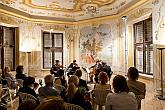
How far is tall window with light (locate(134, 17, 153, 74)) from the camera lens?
897 centimetres

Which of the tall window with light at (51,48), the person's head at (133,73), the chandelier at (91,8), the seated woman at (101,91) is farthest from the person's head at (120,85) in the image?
the tall window with light at (51,48)

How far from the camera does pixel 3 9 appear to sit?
10.2 metres

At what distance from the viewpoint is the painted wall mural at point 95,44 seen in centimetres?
1237

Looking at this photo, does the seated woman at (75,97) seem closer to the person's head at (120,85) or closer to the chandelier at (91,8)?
the person's head at (120,85)

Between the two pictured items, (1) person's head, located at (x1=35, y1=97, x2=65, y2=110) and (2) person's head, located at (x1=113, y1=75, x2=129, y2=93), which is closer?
(1) person's head, located at (x1=35, y1=97, x2=65, y2=110)

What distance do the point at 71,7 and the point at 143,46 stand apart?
187 inches

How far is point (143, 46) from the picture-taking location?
31.0 feet

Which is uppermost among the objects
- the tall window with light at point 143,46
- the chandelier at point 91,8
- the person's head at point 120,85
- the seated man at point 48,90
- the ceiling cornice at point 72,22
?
the chandelier at point 91,8

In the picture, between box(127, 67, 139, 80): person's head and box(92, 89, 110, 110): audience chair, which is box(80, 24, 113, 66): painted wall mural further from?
box(127, 67, 139, 80): person's head

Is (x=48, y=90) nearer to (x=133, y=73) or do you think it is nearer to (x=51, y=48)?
(x=133, y=73)

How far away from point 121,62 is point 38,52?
480 cm

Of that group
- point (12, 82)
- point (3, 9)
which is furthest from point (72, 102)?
point (3, 9)

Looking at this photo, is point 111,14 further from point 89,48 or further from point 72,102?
point 72,102

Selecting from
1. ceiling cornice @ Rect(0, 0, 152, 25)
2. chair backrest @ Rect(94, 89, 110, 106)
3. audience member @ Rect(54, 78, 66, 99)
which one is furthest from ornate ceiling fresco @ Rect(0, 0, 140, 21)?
chair backrest @ Rect(94, 89, 110, 106)
